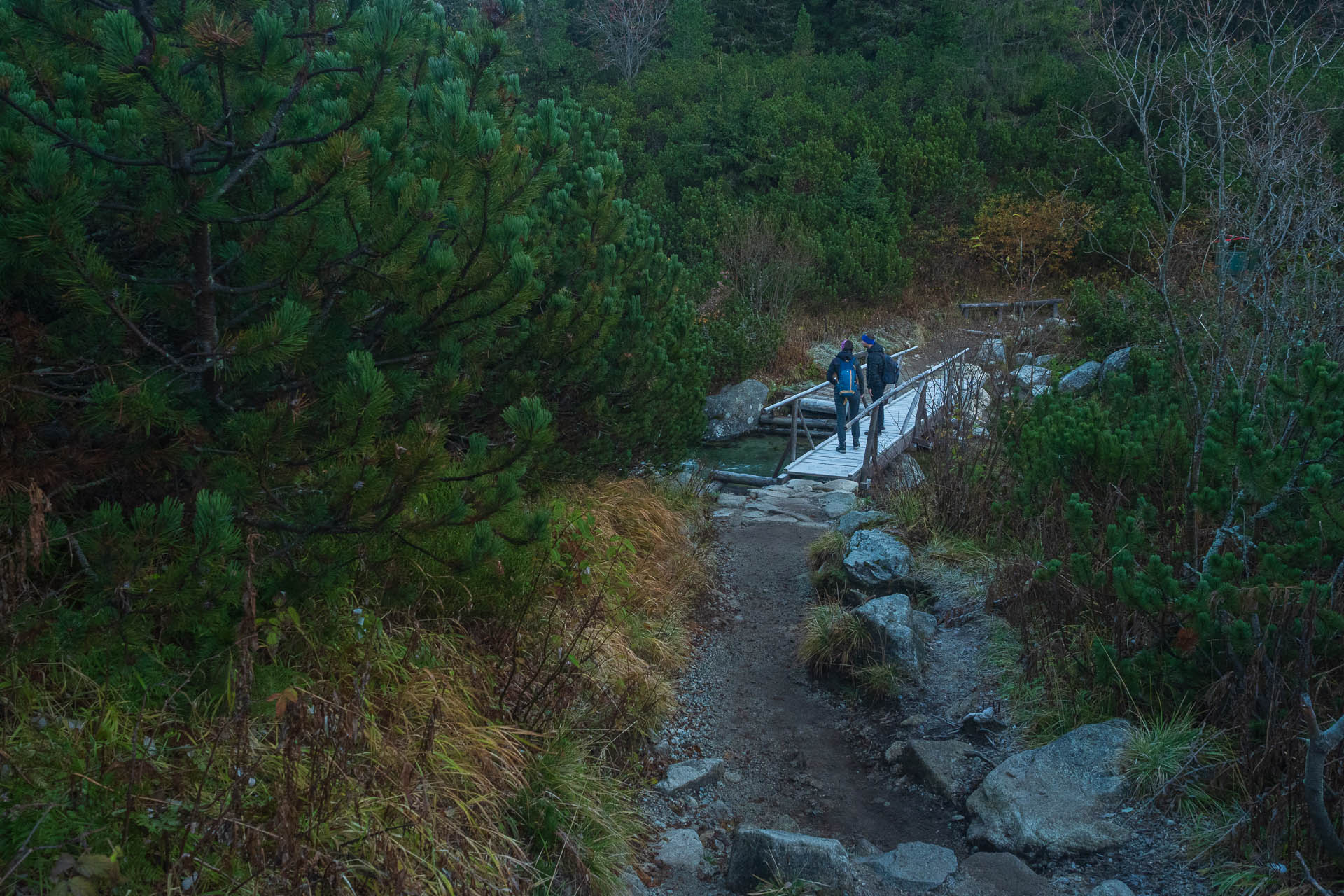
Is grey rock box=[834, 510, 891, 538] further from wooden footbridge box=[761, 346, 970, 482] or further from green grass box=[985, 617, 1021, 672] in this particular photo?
green grass box=[985, 617, 1021, 672]

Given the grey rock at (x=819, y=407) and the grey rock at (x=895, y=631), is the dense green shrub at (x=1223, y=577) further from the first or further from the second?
the grey rock at (x=819, y=407)

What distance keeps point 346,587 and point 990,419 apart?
254 inches

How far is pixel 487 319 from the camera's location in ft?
11.7

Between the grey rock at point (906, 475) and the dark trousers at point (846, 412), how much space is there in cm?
174

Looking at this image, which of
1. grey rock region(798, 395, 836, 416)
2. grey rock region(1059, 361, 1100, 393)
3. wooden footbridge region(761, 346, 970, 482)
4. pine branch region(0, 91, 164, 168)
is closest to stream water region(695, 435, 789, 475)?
wooden footbridge region(761, 346, 970, 482)

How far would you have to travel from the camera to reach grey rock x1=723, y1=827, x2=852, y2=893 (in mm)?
3426

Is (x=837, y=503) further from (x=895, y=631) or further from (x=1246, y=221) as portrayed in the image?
(x=1246, y=221)

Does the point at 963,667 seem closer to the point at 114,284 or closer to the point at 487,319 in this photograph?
the point at 487,319

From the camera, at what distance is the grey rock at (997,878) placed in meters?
3.48

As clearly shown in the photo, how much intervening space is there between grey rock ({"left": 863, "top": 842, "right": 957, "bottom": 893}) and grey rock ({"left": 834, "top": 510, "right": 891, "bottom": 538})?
4370mm

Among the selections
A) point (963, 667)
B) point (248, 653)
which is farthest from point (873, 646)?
point (248, 653)

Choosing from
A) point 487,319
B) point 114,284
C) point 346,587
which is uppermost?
point 114,284

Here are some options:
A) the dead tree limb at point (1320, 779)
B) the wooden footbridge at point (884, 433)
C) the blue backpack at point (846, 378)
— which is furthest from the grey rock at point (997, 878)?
the blue backpack at point (846, 378)

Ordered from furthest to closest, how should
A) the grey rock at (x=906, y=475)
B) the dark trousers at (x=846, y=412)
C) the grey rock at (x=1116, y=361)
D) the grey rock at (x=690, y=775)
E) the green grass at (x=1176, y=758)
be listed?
the dark trousers at (x=846, y=412) < the grey rock at (x=1116, y=361) < the grey rock at (x=906, y=475) < the grey rock at (x=690, y=775) < the green grass at (x=1176, y=758)
